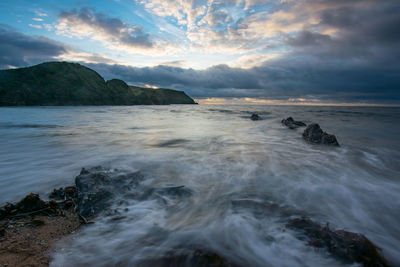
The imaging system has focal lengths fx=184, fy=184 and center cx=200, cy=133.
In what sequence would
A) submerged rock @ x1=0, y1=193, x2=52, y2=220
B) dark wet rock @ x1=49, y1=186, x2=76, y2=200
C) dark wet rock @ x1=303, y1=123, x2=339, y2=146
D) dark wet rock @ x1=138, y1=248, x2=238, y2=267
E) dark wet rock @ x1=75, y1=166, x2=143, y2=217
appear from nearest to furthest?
dark wet rock @ x1=138, y1=248, x2=238, y2=267
submerged rock @ x1=0, y1=193, x2=52, y2=220
dark wet rock @ x1=75, y1=166, x2=143, y2=217
dark wet rock @ x1=49, y1=186, x2=76, y2=200
dark wet rock @ x1=303, y1=123, x2=339, y2=146

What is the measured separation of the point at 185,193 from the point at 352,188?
305cm

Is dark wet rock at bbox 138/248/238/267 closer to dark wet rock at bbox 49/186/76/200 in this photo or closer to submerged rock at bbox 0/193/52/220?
submerged rock at bbox 0/193/52/220

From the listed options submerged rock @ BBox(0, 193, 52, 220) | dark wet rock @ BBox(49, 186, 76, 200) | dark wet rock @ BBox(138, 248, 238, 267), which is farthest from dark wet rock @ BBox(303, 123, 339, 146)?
submerged rock @ BBox(0, 193, 52, 220)

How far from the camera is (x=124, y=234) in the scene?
6.59ft

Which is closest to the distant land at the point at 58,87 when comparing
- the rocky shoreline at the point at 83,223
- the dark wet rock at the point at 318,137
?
the rocky shoreline at the point at 83,223

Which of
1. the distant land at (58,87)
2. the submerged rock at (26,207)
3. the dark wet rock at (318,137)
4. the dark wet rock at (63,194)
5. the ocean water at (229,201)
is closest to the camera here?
the ocean water at (229,201)

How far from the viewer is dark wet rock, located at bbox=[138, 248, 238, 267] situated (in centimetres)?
155

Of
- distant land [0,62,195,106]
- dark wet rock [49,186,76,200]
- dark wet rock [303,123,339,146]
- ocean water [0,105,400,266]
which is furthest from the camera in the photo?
distant land [0,62,195,106]

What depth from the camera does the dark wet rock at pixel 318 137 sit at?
22.9 feet

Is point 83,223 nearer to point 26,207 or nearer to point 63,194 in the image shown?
point 26,207

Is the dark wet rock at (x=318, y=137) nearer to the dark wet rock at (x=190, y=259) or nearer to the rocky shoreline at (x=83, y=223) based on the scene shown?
the rocky shoreline at (x=83, y=223)

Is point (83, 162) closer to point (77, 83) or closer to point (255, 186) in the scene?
point (255, 186)

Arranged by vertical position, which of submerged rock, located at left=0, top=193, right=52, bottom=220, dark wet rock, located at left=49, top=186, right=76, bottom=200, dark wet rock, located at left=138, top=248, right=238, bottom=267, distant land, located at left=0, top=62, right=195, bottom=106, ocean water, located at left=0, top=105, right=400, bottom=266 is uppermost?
distant land, located at left=0, top=62, right=195, bottom=106

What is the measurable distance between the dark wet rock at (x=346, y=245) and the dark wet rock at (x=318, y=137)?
6201mm
